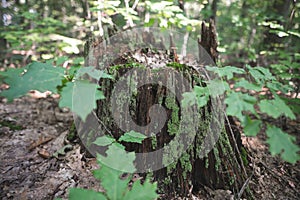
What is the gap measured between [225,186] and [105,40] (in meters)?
2.36

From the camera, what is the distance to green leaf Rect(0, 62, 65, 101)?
138cm

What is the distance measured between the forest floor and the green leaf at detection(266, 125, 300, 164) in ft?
3.39

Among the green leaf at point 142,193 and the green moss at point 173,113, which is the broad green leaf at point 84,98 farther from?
the green moss at point 173,113

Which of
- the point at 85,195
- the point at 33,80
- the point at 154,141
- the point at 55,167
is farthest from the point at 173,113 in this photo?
the point at 55,167

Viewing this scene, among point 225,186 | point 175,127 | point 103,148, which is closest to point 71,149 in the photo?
point 103,148

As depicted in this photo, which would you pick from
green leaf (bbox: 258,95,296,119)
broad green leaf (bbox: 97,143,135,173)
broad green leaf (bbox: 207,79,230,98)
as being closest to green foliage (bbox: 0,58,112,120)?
broad green leaf (bbox: 97,143,135,173)

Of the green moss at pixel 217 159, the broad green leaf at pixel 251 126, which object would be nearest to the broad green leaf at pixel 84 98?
the broad green leaf at pixel 251 126

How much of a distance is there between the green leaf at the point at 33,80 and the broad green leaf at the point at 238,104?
1107 mm

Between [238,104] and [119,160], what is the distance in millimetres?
963

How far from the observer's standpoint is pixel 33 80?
145 cm

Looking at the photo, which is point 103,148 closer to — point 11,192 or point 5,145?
point 11,192

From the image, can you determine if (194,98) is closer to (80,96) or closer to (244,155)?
(80,96)

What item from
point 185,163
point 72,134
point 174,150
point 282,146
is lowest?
point 72,134

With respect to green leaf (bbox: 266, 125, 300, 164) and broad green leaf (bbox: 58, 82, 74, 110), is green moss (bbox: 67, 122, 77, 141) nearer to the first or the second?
broad green leaf (bbox: 58, 82, 74, 110)
